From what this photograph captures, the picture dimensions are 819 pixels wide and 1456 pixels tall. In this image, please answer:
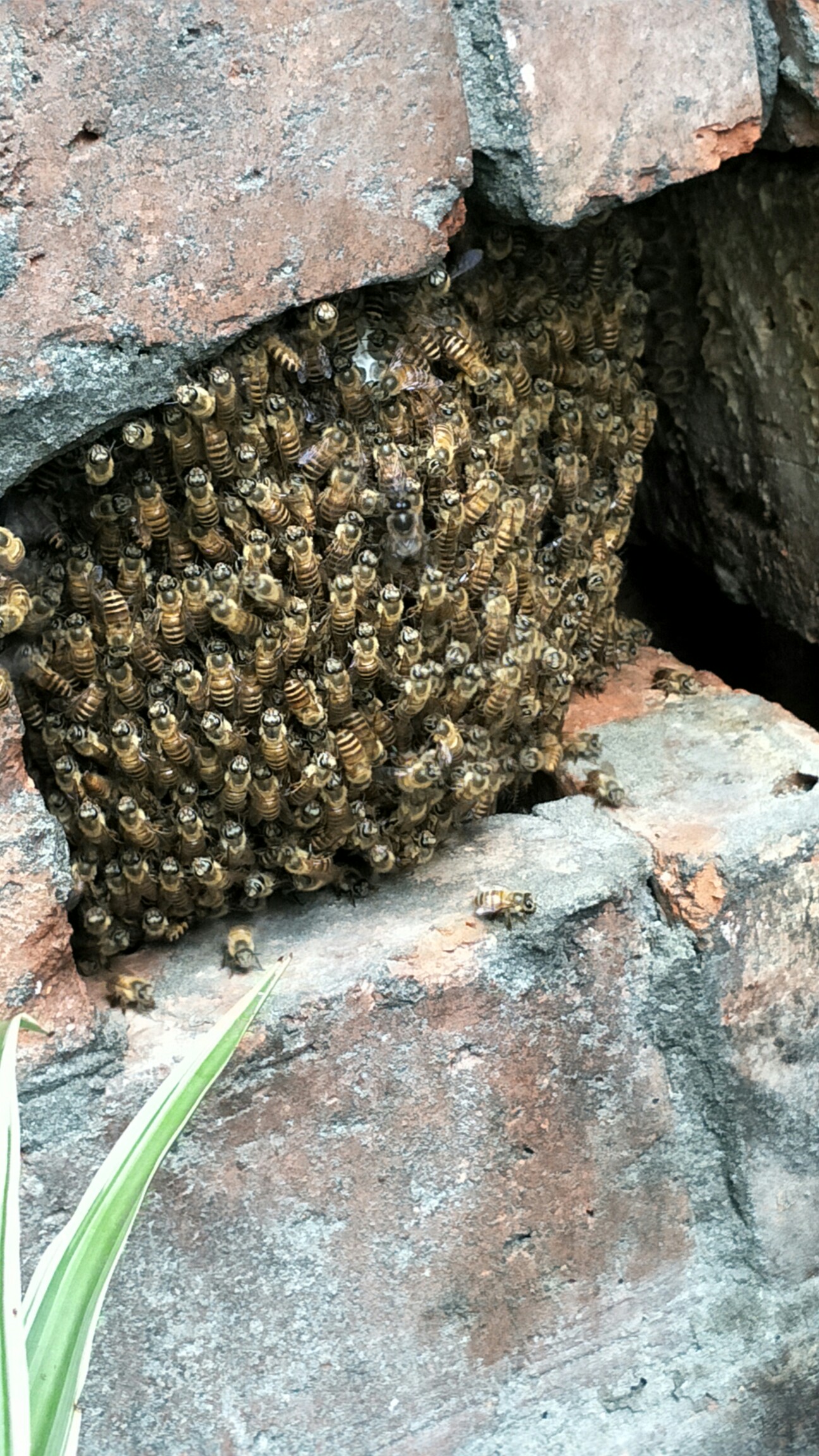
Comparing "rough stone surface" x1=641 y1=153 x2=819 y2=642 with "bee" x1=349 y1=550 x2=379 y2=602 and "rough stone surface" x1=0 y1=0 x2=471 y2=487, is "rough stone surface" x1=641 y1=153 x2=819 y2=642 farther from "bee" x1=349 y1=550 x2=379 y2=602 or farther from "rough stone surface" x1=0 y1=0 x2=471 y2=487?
"bee" x1=349 y1=550 x2=379 y2=602

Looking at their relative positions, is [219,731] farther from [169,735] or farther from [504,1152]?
[504,1152]

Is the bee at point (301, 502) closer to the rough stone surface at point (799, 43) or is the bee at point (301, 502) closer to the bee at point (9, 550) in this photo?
the bee at point (9, 550)

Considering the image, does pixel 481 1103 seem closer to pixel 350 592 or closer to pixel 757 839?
pixel 757 839

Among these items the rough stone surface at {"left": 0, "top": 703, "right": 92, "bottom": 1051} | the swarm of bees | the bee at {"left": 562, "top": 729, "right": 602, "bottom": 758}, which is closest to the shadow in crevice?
the bee at {"left": 562, "top": 729, "right": 602, "bottom": 758}

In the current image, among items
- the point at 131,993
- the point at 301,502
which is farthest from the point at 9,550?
the point at 131,993

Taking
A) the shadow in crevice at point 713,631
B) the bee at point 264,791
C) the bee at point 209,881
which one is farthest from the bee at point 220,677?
the shadow in crevice at point 713,631

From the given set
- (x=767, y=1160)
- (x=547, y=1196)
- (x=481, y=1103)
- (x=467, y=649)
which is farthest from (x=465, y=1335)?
(x=467, y=649)
